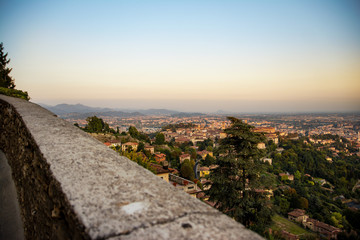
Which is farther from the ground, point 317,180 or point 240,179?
point 240,179

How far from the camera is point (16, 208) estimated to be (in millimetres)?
2375

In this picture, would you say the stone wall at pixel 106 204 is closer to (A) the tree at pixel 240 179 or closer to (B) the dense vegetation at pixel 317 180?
(A) the tree at pixel 240 179

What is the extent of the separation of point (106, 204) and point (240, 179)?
18.8 ft

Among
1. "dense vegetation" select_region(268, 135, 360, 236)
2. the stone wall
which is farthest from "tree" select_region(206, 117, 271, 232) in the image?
"dense vegetation" select_region(268, 135, 360, 236)

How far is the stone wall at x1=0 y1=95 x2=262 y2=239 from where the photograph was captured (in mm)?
773

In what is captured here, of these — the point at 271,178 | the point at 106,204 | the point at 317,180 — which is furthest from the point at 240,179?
the point at 317,180

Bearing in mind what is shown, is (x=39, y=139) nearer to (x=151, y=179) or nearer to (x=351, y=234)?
(x=151, y=179)

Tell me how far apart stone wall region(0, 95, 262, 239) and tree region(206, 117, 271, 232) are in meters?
4.84

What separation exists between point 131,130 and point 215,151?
32.5m

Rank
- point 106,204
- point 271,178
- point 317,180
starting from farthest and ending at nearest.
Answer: point 317,180
point 271,178
point 106,204

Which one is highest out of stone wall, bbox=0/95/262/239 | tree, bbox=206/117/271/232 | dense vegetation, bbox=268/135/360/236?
stone wall, bbox=0/95/262/239

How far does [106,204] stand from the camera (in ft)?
3.03

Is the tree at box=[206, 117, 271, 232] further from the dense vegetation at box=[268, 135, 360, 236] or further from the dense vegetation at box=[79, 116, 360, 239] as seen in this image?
the dense vegetation at box=[268, 135, 360, 236]

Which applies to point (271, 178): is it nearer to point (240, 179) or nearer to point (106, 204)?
point (240, 179)
